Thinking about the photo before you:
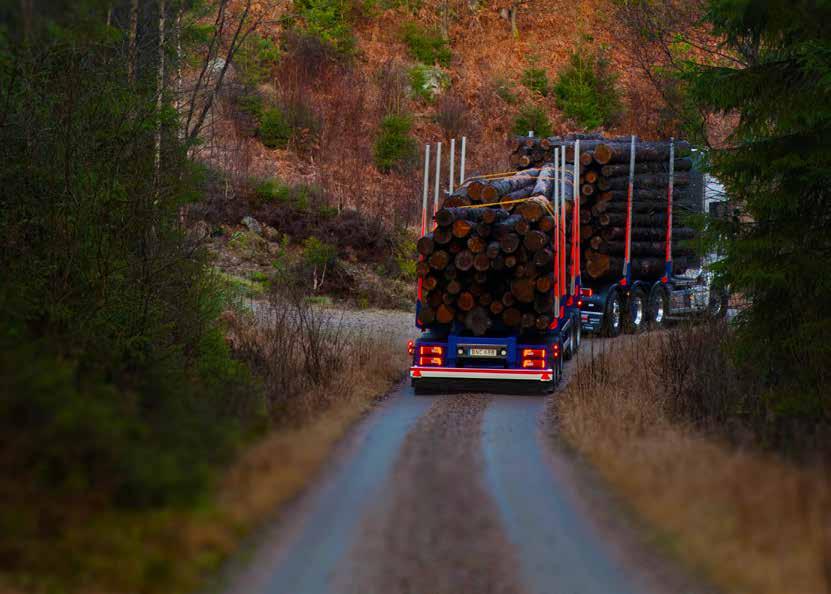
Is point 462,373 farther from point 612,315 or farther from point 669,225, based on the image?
point 669,225

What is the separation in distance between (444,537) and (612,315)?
1620 cm

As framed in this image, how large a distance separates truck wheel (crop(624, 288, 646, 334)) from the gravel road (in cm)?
1471

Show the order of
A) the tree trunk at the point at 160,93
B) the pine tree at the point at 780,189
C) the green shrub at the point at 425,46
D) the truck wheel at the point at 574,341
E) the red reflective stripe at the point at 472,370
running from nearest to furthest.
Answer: the tree trunk at the point at 160,93, the pine tree at the point at 780,189, the red reflective stripe at the point at 472,370, the truck wheel at the point at 574,341, the green shrub at the point at 425,46

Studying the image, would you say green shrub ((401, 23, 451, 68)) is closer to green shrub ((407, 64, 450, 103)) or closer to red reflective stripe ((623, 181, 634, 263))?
green shrub ((407, 64, 450, 103))

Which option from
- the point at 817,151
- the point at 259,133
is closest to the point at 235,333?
the point at 817,151

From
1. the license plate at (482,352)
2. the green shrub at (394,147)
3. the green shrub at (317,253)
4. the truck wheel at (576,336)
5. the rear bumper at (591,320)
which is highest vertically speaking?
the green shrub at (394,147)

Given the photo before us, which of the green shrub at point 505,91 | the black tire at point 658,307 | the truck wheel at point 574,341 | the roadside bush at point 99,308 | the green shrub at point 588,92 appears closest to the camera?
the roadside bush at point 99,308

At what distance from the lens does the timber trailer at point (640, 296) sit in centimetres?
2156

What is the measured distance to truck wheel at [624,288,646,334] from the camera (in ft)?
74.1

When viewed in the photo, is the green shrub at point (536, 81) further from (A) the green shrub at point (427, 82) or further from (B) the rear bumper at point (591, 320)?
(B) the rear bumper at point (591, 320)

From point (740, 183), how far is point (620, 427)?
13.0ft

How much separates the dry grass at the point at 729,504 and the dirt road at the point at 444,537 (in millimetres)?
230

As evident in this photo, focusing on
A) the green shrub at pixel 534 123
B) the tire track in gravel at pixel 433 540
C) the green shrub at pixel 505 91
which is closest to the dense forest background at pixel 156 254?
the tire track in gravel at pixel 433 540

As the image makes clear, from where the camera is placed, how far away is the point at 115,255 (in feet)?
36.0
